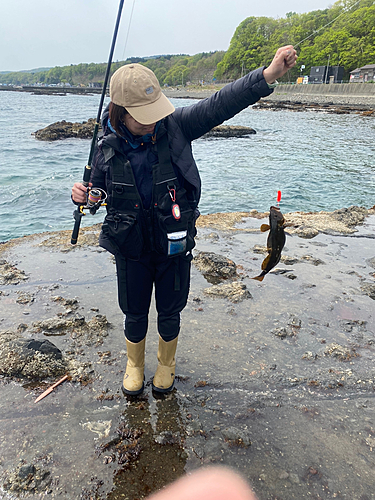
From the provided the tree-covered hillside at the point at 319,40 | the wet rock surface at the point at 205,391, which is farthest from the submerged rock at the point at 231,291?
the tree-covered hillside at the point at 319,40

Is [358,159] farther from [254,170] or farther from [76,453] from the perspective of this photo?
[76,453]

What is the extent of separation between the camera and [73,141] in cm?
2280

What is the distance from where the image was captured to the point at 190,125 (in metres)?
2.56

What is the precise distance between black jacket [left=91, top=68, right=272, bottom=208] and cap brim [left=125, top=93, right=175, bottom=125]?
0.40ft

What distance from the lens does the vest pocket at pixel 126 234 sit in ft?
8.10

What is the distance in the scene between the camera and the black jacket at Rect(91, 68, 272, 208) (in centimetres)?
239

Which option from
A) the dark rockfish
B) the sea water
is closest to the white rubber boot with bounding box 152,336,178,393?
the dark rockfish

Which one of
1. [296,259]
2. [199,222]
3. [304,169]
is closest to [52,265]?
[199,222]

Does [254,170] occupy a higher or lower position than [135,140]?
lower

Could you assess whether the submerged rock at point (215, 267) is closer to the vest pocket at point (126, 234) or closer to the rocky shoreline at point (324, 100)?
the vest pocket at point (126, 234)

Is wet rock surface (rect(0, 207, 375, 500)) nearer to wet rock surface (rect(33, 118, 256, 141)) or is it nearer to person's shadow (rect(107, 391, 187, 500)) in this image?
person's shadow (rect(107, 391, 187, 500))

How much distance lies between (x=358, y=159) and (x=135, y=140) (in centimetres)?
1691

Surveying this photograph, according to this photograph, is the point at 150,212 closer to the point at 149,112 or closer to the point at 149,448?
the point at 149,112

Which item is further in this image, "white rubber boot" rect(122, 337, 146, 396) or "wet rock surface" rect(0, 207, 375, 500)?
"white rubber boot" rect(122, 337, 146, 396)
